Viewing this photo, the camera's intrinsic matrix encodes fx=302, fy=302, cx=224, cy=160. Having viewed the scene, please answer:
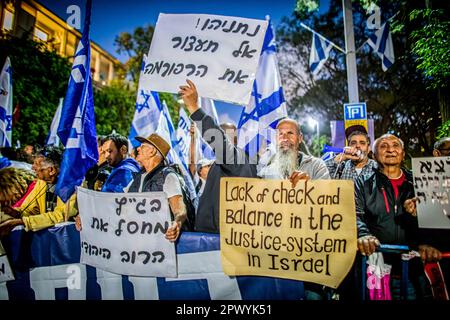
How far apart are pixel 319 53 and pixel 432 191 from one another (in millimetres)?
7557

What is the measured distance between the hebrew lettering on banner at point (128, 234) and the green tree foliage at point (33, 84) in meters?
12.0

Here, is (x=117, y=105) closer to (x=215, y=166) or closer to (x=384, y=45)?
(x=384, y=45)

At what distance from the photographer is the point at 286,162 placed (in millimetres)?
3160

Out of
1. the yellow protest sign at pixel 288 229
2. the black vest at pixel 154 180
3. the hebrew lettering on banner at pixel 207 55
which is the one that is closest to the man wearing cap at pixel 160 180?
the black vest at pixel 154 180

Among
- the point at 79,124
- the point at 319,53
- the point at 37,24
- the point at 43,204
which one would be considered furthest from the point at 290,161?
the point at 37,24

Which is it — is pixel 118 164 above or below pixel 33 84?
below

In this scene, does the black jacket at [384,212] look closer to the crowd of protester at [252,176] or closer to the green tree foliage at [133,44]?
the crowd of protester at [252,176]

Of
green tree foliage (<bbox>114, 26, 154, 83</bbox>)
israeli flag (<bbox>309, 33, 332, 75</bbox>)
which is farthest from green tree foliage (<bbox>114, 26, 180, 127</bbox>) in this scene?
israeli flag (<bbox>309, 33, 332, 75</bbox>)

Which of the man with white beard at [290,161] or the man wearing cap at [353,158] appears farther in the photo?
the man wearing cap at [353,158]

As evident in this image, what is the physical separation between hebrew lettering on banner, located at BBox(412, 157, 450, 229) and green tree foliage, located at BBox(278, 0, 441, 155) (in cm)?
912

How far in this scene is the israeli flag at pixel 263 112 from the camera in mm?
4031

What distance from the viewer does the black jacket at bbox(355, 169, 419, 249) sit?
256 cm

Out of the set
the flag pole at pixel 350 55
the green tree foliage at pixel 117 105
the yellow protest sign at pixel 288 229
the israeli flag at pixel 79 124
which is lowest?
the yellow protest sign at pixel 288 229

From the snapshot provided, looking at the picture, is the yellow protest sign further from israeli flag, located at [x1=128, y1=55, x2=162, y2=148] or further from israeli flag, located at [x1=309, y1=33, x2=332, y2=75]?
israeli flag, located at [x1=309, y1=33, x2=332, y2=75]
